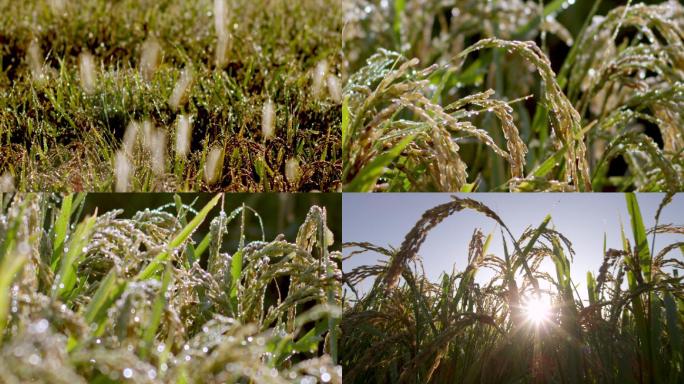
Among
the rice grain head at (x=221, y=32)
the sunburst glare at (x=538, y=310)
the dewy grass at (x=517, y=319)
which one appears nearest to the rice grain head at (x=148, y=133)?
the rice grain head at (x=221, y=32)

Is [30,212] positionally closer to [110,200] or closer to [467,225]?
[110,200]

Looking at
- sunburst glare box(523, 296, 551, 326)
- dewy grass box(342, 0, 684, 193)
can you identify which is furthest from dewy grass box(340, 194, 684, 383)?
dewy grass box(342, 0, 684, 193)

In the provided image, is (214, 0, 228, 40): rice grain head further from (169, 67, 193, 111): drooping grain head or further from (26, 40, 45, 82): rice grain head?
(26, 40, 45, 82): rice grain head

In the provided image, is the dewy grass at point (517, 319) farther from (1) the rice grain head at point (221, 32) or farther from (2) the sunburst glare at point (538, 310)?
(1) the rice grain head at point (221, 32)

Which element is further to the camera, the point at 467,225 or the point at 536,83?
the point at 536,83

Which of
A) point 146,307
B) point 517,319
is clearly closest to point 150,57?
point 146,307

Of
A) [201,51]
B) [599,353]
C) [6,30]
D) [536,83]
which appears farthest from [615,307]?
[6,30]
